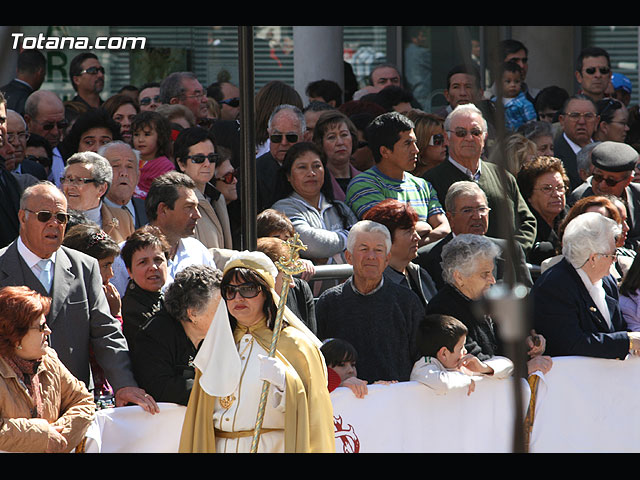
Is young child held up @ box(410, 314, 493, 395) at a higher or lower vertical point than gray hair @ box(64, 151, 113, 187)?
lower

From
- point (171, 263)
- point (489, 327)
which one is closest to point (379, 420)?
point (489, 327)

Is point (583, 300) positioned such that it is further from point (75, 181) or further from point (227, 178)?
point (75, 181)

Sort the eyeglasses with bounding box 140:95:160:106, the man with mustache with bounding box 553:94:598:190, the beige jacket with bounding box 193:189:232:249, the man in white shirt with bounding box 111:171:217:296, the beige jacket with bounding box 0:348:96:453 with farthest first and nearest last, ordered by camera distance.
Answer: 1. the man with mustache with bounding box 553:94:598:190
2. the eyeglasses with bounding box 140:95:160:106
3. the beige jacket with bounding box 193:189:232:249
4. the man in white shirt with bounding box 111:171:217:296
5. the beige jacket with bounding box 0:348:96:453

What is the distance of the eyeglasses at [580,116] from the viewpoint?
27.6 feet

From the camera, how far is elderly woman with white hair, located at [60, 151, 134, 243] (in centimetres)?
561

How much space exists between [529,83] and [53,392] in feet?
33.1

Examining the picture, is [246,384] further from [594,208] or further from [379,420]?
[594,208]

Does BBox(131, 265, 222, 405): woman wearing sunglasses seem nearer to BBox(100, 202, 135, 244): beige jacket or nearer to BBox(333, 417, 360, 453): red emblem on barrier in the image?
BBox(333, 417, 360, 453): red emblem on barrier

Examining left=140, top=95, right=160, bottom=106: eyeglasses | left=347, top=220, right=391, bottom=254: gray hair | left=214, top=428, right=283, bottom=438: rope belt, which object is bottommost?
left=214, top=428, right=283, bottom=438: rope belt

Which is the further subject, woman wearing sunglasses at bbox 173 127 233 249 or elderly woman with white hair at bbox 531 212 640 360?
woman wearing sunglasses at bbox 173 127 233 249

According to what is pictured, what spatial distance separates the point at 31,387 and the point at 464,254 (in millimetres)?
2281

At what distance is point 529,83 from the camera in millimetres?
13453

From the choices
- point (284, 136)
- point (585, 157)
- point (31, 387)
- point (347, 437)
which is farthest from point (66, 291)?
point (585, 157)

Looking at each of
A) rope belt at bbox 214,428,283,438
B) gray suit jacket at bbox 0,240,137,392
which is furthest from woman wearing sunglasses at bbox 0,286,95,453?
rope belt at bbox 214,428,283,438
